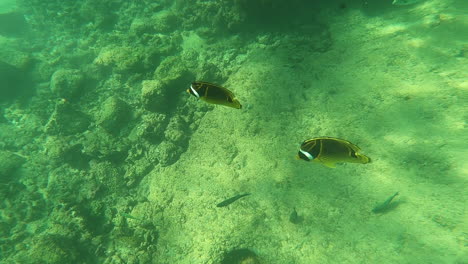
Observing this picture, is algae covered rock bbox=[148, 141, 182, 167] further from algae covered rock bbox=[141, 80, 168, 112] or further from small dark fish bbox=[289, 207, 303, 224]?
small dark fish bbox=[289, 207, 303, 224]

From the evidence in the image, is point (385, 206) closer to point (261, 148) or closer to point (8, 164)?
point (261, 148)

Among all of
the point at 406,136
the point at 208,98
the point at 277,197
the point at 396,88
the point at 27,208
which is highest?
the point at 208,98

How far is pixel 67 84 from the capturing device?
30.0ft

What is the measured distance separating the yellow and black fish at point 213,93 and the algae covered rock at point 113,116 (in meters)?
5.49

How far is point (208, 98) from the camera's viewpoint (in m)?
2.60

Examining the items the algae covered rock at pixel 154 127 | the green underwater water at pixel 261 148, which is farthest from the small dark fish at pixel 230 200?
the algae covered rock at pixel 154 127

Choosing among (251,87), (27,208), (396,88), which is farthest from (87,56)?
(396,88)

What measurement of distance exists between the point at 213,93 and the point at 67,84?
30.1ft

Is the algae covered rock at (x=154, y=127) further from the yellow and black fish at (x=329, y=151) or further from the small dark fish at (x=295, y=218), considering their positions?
the yellow and black fish at (x=329, y=151)

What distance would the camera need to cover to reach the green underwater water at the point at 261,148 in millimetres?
3725

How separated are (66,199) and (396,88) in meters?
8.20

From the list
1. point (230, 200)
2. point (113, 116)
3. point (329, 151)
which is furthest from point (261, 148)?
point (113, 116)

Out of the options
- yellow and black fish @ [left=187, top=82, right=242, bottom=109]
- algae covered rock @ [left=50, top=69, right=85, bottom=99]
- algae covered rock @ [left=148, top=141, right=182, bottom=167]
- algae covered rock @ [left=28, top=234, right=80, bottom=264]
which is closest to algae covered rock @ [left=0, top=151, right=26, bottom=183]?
algae covered rock @ [left=50, top=69, right=85, bottom=99]

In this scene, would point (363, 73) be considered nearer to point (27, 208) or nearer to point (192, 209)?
point (192, 209)
